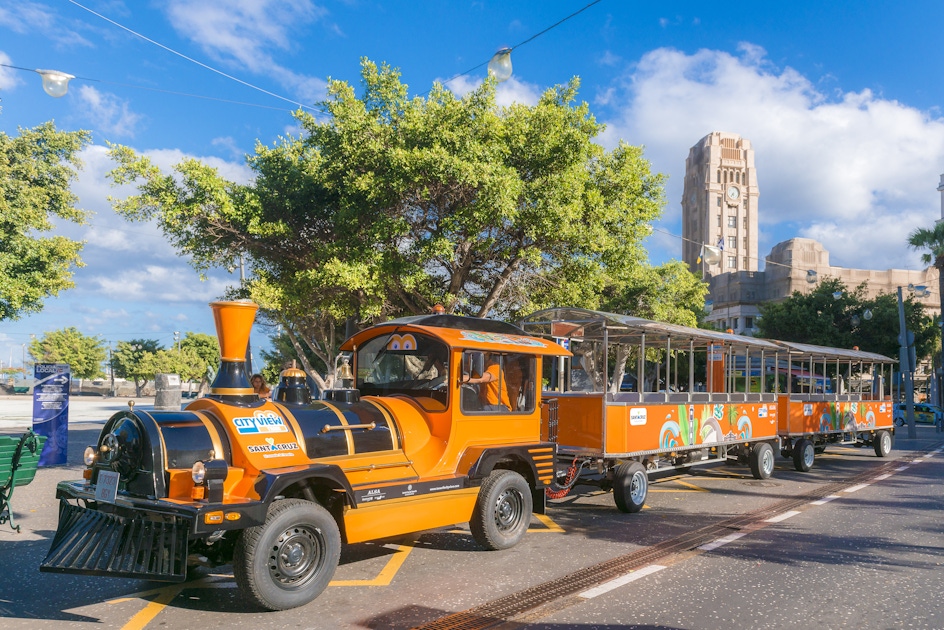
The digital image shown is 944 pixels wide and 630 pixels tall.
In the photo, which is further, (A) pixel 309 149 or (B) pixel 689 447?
(A) pixel 309 149

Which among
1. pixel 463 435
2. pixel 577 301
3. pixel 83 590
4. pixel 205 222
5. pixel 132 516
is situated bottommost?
pixel 83 590

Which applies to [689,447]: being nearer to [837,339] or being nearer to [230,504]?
[230,504]

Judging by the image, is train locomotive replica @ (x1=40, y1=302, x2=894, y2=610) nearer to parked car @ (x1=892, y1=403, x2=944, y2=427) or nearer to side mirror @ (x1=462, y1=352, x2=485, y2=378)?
side mirror @ (x1=462, y1=352, x2=485, y2=378)

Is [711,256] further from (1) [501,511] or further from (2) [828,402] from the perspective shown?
(1) [501,511]

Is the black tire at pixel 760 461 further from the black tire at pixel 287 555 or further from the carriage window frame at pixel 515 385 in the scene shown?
the black tire at pixel 287 555

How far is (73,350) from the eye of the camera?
74.8m

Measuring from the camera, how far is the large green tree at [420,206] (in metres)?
13.6

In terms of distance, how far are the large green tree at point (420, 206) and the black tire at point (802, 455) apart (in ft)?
16.7

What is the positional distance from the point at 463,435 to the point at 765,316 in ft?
145

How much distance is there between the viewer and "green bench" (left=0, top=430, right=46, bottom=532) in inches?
305

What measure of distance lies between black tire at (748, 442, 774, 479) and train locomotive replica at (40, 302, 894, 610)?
2.52 metres

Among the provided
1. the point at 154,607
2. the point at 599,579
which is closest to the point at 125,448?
the point at 154,607

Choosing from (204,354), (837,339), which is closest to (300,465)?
(837,339)

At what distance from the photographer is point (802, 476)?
567 inches
